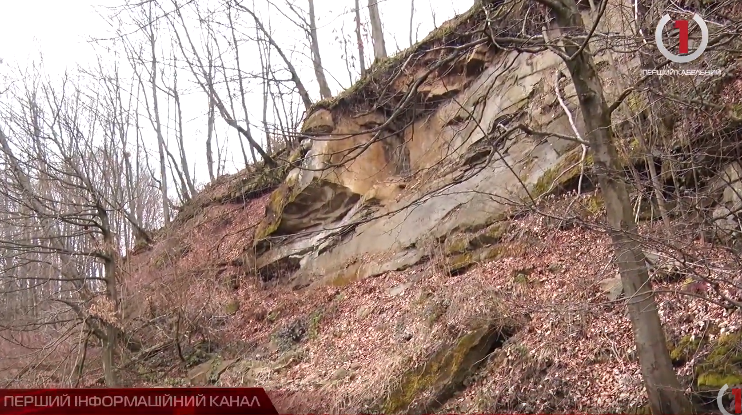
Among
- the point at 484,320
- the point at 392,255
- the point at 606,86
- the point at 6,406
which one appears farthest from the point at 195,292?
the point at 606,86

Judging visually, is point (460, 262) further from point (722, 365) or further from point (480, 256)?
point (722, 365)

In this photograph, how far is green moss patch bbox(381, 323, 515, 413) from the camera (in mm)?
7078

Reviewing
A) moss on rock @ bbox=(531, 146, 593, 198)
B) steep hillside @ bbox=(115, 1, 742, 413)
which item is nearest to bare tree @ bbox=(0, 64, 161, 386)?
steep hillside @ bbox=(115, 1, 742, 413)

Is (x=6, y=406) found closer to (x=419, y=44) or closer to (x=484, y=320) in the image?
(x=484, y=320)

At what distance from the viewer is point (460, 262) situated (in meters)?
9.79

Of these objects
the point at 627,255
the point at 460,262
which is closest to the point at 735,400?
the point at 627,255

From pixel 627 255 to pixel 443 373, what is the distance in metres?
3.47

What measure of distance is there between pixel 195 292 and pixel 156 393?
5247 mm

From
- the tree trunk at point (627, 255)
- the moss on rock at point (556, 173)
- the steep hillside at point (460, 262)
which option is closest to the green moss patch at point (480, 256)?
the steep hillside at point (460, 262)

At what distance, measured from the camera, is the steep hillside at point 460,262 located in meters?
5.34

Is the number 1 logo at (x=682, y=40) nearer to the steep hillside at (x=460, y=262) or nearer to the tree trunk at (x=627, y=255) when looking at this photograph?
the steep hillside at (x=460, y=262)

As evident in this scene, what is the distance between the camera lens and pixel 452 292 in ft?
28.4

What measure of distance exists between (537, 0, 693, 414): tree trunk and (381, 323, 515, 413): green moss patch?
2740 mm

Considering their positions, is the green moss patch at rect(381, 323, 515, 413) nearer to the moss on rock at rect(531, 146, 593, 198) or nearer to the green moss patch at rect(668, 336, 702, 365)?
the green moss patch at rect(668, 336, 702, 365)
